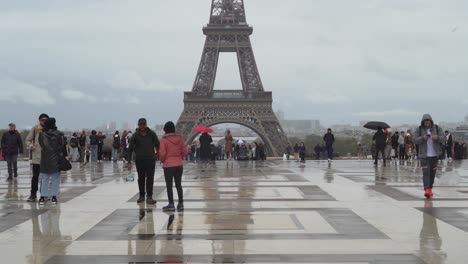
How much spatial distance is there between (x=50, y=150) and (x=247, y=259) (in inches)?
274

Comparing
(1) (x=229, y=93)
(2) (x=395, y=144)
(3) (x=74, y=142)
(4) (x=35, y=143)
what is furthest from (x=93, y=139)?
(1) (x=229, y=93)

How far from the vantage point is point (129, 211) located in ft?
38.5

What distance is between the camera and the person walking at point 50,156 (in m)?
13.1

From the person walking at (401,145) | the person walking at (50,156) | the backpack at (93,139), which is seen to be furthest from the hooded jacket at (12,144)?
the person walking at (401,145)

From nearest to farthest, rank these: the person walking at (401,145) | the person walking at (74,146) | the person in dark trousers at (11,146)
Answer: the person in dark trousers at (11,146) → the person walking at (74,146) → the person walking at (401,145)

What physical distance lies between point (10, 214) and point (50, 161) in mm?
2012

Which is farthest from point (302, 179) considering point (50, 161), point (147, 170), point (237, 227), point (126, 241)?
point (126, 241)

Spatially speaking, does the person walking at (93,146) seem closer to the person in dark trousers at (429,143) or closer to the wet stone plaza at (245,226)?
the wet stone plaza at (245,226)

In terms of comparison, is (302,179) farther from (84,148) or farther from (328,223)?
(84,148)

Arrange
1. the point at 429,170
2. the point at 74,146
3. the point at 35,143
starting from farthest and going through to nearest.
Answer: the point at 74,146 → the point at 35,143 → the point at 429,170

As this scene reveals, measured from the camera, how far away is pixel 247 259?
750 centimetres

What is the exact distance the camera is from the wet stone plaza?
25.5 ft

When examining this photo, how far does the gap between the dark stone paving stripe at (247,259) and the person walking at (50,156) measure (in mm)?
5623

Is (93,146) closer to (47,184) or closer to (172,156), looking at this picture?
(47,184)
